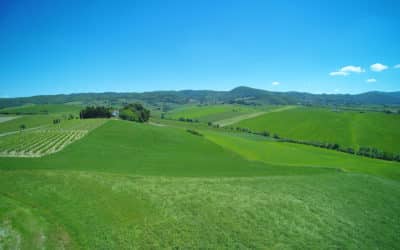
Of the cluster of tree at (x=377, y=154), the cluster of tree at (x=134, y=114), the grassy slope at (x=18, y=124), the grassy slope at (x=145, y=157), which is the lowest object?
the cluster of tree at (x=377, y=154)

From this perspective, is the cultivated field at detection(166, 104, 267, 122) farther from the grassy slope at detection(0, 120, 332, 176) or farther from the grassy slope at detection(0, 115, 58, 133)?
the grassy slope at detection(0, 120, 332, 176)

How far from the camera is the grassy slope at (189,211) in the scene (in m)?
12.1

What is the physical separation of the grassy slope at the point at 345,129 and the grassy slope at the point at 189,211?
46.3 meters

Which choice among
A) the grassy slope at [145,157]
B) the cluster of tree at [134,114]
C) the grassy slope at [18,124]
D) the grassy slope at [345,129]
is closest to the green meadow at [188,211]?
the grassy slope at [145,157]

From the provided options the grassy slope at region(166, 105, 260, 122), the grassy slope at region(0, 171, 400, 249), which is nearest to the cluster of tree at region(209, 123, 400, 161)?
the grassy slope at region(0, 171, 400, 249)

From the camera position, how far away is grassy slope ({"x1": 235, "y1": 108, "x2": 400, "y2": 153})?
63616mm

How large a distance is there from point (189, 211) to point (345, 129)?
3243 inches

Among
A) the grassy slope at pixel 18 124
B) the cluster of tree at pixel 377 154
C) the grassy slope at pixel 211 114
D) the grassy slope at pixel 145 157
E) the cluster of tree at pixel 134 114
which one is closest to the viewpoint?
the grassy slope at pixel 145 157

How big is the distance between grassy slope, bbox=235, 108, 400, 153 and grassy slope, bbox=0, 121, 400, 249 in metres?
46.3

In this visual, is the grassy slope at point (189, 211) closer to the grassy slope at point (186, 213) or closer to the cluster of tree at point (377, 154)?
the grassy slope at point (186, 213)

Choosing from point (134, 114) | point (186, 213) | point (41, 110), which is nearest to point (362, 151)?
point (186, 213)

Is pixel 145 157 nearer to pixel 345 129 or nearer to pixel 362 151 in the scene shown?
pixel 362 151

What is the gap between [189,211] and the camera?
1506 cm

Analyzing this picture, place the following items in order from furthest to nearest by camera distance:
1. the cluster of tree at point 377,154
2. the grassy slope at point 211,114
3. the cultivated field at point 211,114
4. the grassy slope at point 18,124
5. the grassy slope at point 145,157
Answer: the grassy slope at point 211,114 → the cultivated field at point 211,114 → the grassy slope at point 18,124 → the cluster of tree at point 377,154 → the grassy slope at point 145,157
